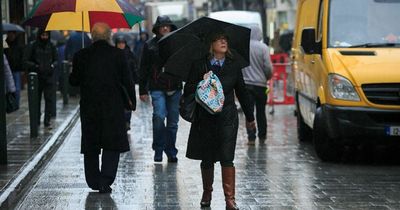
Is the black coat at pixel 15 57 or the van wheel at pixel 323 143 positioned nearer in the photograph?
the van wheel at pixel 323 143

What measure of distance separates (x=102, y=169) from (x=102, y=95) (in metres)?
0.77

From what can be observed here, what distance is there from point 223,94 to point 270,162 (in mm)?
3815

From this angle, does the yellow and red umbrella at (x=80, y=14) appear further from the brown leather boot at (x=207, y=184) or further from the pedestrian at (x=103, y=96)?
the brown leather boot at (x=207, y=184)

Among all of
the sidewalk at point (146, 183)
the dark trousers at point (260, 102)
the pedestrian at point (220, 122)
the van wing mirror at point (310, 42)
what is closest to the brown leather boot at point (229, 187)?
the pedestrian at point (220, 122)

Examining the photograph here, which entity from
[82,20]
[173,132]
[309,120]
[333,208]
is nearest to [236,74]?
[333,208]

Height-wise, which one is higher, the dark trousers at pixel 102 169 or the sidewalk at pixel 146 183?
the dark trousers at pixel 102 169

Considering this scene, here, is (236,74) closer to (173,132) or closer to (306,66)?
(173,132)

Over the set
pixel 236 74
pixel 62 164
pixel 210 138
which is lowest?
pixel 62 164

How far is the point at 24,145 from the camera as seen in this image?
44.8 ft

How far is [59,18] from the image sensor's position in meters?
11.2

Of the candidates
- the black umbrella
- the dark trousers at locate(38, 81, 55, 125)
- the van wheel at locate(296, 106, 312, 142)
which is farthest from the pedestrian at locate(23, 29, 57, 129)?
the black umbrella

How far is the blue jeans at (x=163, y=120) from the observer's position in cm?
1205

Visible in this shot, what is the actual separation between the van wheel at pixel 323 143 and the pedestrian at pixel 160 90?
5.92ft

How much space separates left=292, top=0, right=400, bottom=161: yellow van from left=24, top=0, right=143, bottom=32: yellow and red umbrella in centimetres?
267
